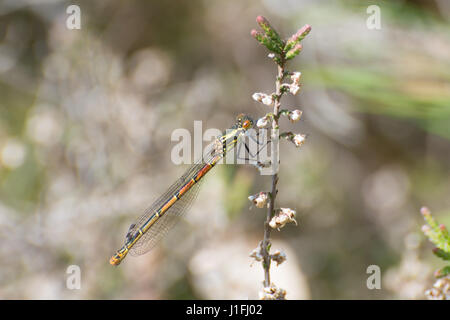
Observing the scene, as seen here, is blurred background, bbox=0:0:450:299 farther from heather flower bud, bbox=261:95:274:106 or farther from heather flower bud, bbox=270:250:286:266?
heather flower bud, bbox=261:95:274:106

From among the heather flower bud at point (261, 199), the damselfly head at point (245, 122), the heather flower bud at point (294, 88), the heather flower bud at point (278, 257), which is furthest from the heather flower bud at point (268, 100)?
the damselfly head at point (245, 122)

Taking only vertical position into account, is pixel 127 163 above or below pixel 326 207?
above

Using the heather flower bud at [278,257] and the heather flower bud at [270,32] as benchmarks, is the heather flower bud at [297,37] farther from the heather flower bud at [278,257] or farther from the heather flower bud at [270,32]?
the heather flower bud at [278,257]

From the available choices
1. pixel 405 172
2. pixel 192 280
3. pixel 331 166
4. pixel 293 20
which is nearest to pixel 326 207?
pixel 331 166

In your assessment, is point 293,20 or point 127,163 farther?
point 293,20

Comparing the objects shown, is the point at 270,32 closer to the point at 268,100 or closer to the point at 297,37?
the point at 297,37

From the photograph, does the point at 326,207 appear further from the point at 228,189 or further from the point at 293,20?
the point at 293,20
